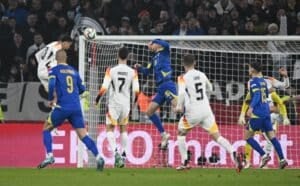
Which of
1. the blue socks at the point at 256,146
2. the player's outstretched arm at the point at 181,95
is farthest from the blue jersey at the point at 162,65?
the player's outstretched arm at the point at 181,95

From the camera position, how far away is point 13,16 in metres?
26.4

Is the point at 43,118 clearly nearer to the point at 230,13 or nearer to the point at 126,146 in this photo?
the point at 126,146

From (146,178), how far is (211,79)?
7.93 metres

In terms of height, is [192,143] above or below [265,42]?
below

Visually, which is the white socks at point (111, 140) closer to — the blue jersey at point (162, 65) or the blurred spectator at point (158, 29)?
the blue jersey at point (162, 65)

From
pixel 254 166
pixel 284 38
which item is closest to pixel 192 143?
pixel 254 166

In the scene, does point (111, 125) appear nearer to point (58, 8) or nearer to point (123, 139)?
point (123, 139)

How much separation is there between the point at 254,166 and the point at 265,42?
3.01m

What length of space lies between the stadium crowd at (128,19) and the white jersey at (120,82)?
493cm

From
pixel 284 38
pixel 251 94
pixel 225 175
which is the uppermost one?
pixel 284 38

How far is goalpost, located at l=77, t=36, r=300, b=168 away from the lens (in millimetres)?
21656

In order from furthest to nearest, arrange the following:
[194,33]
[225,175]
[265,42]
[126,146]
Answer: [194,33]
[265,42]
[126,146]
[225,175]

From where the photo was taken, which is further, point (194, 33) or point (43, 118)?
point (194, 33)

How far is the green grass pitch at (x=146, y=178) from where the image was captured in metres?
14.1
